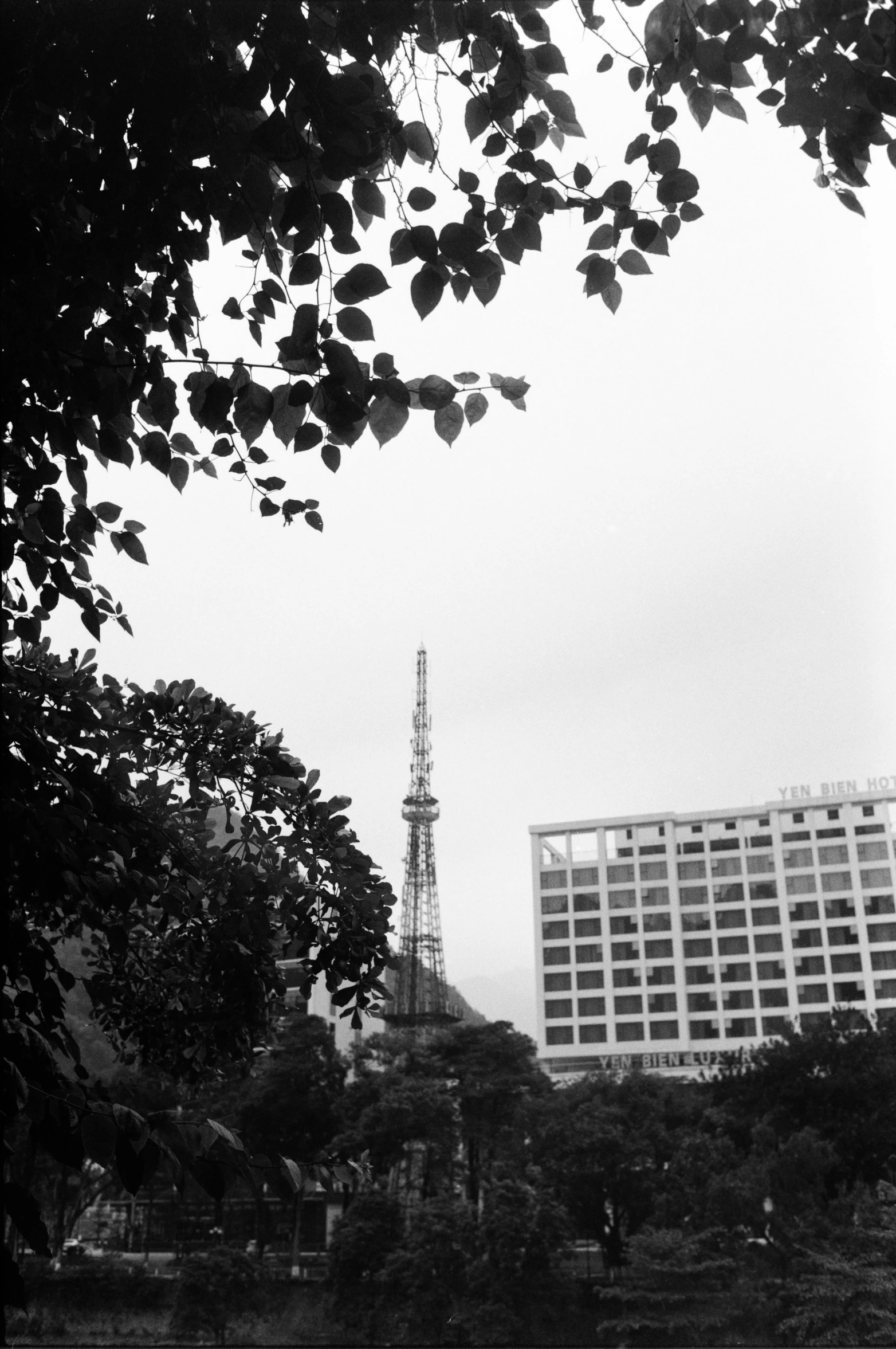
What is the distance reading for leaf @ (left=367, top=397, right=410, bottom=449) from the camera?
0.87 m

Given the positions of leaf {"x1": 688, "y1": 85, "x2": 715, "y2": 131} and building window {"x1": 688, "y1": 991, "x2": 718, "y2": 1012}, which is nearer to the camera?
leaf {"x1": 688, "y1": 85, "x2": 715, "y2": 131}

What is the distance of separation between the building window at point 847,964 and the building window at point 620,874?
3.08m

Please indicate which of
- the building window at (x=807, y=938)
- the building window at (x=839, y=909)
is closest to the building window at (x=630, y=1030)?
the building window at (x=807, y=938)

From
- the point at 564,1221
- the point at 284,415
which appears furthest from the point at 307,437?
the point at 564,1221

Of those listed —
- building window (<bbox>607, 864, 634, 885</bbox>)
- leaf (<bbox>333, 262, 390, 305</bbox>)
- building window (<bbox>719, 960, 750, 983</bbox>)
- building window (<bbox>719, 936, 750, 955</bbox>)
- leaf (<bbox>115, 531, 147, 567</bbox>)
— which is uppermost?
building window (<bbox>607, 864, 634, 885</bbox>)

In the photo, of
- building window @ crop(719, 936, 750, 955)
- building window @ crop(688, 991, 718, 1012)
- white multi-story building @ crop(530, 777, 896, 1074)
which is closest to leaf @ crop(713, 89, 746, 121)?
white multi-story building @ crop(530, 777, 896, 1074)

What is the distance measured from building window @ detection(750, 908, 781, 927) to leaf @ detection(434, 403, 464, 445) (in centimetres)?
1548

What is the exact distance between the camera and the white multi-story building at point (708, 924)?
1505cm

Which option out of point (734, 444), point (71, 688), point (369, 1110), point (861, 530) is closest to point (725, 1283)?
point (369, 1110)

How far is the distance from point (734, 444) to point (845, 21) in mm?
4021

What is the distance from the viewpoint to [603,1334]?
879cm

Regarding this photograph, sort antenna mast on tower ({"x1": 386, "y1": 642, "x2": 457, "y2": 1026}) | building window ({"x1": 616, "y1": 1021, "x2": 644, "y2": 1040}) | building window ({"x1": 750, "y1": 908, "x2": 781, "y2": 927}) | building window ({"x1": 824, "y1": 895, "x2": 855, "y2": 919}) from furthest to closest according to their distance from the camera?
building window ({"x1": 616, "y1": 1021, "x2": 644, "y2": 1040})
building window ({"x1": 750, "y1": 908, "x2": 781, "y2": 927})
building window ({"x1": 824, "y1": 895, "x2": 855, "y2": 919})
antenna mast on tower ({"x1": 386, "y1": 642, "x2": 457, "y2": 1026})

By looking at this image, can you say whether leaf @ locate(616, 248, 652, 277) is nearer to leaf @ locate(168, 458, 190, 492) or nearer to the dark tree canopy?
the dark tree canopy

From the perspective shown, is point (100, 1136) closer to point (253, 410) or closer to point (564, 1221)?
point (253, 410)
